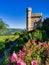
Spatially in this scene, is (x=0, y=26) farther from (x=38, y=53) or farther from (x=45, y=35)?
(x=38, y=53)

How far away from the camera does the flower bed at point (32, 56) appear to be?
4.52 meters

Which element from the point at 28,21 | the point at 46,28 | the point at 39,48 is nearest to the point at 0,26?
the point at 28,21

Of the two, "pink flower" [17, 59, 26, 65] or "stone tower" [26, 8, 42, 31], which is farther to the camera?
"stone tower" [26, 8, 42, 31]

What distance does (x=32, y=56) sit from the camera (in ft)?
16.3

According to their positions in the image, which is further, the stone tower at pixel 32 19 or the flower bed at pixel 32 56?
the stone tower at pixel 32 19

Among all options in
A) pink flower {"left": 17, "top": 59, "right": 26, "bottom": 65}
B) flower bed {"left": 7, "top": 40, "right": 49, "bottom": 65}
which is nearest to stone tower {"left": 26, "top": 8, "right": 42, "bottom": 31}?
flower bed {"left": 7, "top": 40, "right": 49, "bottom": 65}

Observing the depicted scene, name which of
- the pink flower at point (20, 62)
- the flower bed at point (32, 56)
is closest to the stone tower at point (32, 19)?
the flower bed at point (32, 56)

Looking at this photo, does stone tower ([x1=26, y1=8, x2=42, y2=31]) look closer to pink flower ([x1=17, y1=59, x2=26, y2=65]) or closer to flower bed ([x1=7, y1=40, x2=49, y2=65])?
flower bed ([x1=7, y1=40, x2=49, y2=65])

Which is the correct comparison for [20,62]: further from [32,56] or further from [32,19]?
[32,19]

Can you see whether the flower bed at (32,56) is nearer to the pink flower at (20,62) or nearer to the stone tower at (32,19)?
the pink flower at (20,62)

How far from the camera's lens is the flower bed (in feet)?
14.8

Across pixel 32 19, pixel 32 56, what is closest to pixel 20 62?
pixel 32 56

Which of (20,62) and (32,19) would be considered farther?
(32,19)

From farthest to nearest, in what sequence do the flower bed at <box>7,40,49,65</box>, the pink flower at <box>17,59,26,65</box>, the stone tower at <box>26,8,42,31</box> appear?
the stone tower at <box>26,8,42,31</box>
the flower bed at <box>7,40,49,65</box>
the pink flower at <box>17,59,26,65</box>
